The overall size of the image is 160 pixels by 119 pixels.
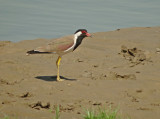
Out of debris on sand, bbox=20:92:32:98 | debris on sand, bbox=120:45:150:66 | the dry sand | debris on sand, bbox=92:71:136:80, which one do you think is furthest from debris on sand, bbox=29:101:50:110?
debris on sand, bbox=120:45:150:66

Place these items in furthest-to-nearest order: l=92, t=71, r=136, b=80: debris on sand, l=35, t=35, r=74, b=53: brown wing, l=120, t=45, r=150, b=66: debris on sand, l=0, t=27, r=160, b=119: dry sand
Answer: l=120, t=45, r=150, b=66: debris on sand
l=92, t=71, r=136, b=80: debris on sand
l=35, t=35, r=74, b=53: brown wing
l=0, t=27, r=160, b=119: dry sand

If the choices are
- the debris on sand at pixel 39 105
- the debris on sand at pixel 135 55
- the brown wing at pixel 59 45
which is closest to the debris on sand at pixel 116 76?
the brown wing at pixel 59 45

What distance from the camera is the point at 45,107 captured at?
6211 millimetres

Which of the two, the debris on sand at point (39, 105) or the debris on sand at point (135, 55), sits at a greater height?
the debris on sand at point (135, 55)

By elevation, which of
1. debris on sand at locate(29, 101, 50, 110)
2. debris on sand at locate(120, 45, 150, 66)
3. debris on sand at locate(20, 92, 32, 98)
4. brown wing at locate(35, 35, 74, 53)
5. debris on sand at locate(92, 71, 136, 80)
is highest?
brown wing at locate(35, 35, 74, 53)

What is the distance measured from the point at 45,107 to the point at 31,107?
23 cm

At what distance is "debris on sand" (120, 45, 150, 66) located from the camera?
35.7 ft

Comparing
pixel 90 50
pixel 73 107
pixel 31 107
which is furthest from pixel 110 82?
pixel 90 50

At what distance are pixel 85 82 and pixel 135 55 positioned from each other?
332 centimetres

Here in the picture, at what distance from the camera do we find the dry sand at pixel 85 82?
20.9 ft

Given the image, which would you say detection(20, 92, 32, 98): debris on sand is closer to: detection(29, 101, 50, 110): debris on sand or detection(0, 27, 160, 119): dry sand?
detection(0, 27, 160, 119): dry sand

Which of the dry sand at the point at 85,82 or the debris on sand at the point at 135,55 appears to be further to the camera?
the debris on sand at the point at 135,55

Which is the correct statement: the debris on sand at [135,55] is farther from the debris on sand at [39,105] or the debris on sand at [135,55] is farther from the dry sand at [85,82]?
the debris on sand at [39,105]

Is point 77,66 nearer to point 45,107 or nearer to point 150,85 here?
point 150,85
